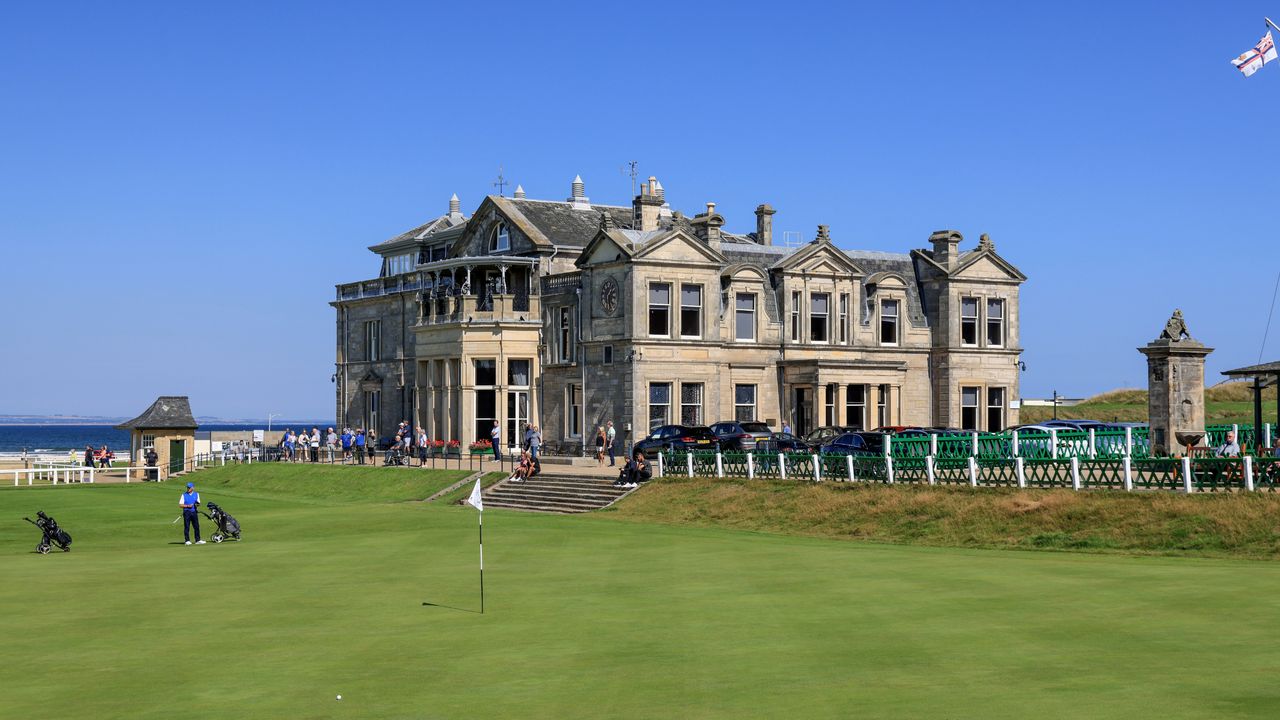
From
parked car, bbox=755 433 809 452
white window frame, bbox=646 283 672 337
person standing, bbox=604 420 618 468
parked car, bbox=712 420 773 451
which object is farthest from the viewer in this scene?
white window frame, bbox=646 283 672 337

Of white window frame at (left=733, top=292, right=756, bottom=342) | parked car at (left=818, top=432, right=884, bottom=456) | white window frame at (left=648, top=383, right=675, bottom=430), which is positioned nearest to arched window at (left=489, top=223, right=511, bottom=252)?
white window frame at (left=733, top=292, right=756, bottom=342)

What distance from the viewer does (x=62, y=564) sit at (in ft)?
98.8

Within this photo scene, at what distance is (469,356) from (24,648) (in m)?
43.0

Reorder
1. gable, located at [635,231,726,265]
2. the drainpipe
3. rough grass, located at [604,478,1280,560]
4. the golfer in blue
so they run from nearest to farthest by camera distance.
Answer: rough grass, located at [604,478,1280,560]
the golfer in blue
gable, located at [635,231,726,265]
the drainpipe

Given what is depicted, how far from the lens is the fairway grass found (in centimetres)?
1484

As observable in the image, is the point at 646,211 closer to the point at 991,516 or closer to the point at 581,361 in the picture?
the point at 581,361

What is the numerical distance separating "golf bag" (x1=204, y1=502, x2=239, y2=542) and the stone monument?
23634 millimetres

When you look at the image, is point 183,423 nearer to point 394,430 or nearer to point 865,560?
point 394,430

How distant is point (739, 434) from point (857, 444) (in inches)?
235

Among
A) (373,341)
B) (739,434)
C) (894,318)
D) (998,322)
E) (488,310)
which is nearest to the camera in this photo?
(739,434)

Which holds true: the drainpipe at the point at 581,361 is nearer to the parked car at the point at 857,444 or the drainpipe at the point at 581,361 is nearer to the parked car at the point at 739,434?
the parked car at the point at 739,434

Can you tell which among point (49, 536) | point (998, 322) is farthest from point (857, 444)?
point (49, 536)

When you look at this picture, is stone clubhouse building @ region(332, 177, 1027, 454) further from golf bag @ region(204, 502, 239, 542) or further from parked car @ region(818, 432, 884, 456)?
golf bag @ region(204, 502, 239, 542)

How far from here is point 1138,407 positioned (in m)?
83.9
